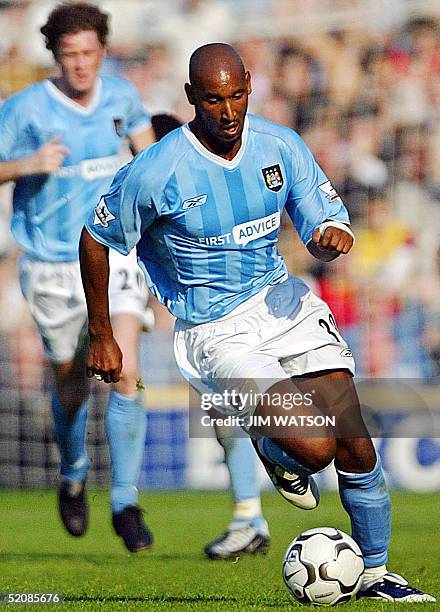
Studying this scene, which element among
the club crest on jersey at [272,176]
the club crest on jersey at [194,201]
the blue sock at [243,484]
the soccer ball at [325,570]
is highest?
the club crest on jersey at [272,176]

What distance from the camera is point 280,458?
16.7 feet

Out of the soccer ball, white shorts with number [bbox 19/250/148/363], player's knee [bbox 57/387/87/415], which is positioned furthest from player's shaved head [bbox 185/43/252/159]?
player's knee [bbox 57/387/87/415]

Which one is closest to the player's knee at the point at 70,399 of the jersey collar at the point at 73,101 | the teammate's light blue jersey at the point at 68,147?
the teammate's light blue jersey at the point at 68,147

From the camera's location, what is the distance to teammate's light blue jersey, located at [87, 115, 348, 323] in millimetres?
5289

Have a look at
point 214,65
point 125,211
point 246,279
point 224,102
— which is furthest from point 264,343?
point 214,65

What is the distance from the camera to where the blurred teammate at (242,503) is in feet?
22.7

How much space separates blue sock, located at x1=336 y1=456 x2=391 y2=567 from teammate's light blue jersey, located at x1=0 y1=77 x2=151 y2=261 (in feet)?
10.1

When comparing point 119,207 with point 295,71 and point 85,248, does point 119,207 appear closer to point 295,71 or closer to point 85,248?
point 85,248

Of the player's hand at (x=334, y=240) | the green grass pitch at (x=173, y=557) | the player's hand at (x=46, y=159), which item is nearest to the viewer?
the player's hand at (x=334, y=240)

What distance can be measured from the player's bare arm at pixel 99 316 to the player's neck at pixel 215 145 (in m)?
0.60

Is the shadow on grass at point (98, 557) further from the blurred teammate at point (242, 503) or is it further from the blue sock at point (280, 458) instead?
the blue sock at point (280, 458)

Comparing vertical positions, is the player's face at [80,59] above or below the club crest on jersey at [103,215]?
above

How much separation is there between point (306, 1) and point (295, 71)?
0.63 m

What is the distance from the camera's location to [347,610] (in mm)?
4758
